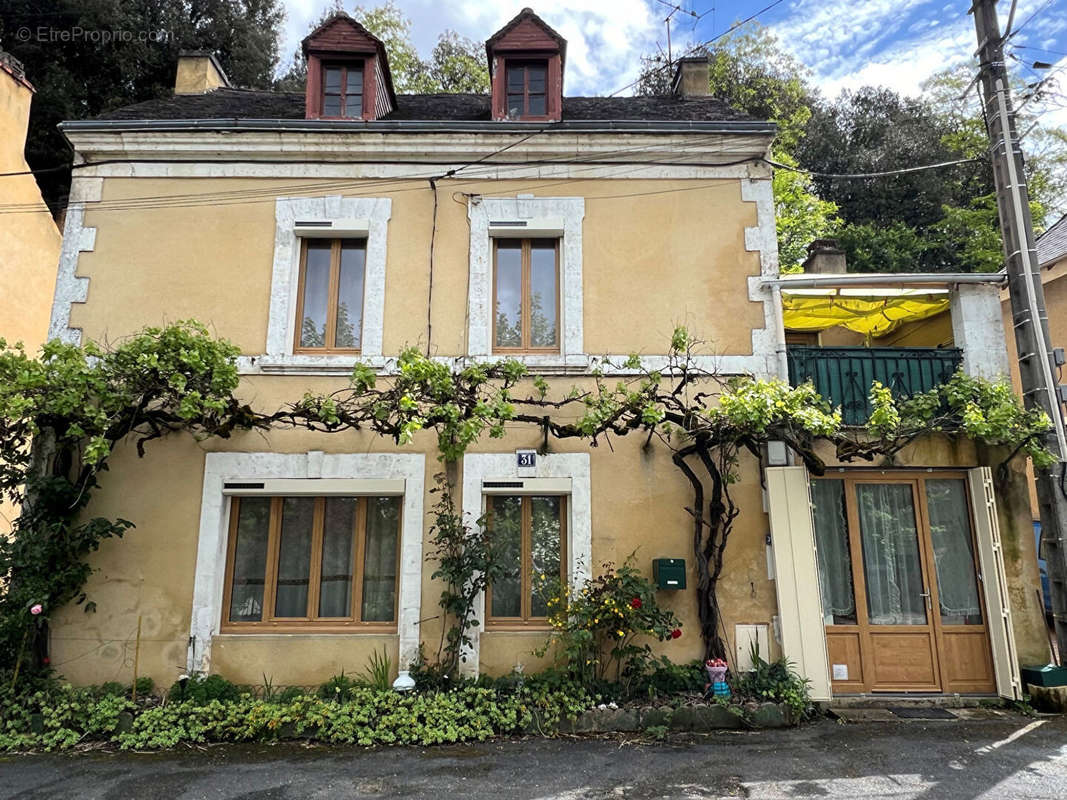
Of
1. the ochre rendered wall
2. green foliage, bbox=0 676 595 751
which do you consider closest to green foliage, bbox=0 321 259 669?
green foliage, bbox=0 676 595 751

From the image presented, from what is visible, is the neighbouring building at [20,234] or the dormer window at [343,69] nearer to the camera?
the dormer window at [343,69]

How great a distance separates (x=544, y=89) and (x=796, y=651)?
6617 mm

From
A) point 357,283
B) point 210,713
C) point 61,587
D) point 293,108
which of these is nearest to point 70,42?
point 293,108

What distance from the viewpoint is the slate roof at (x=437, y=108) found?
7.69 meters

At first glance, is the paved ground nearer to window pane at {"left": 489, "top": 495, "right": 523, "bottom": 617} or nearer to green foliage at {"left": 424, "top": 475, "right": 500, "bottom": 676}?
green foliage at {"left": 424, "top": 475, "right": 500, "bottom": 676}

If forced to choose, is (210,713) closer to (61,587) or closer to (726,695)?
(61,587)

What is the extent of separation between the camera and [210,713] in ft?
18.1

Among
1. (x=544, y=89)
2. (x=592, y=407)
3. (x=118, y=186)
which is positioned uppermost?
(x=544, y=89)

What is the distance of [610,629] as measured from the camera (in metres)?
5.89

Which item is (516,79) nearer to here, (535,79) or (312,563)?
(535,79)

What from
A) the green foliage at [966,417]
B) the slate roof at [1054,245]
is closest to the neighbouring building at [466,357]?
the green foliage at [966,417]

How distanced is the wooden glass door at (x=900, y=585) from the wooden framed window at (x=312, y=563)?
4.39 meters

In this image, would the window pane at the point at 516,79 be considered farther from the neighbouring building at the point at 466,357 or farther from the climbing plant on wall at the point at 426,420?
the climbing plant on wall at the point at 426,420

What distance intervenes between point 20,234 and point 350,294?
24.1ft
